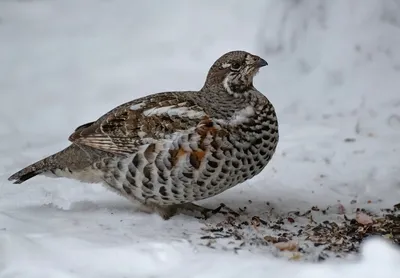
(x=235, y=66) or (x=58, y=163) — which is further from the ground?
(x=235, y=66)

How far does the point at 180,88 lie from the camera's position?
941cm

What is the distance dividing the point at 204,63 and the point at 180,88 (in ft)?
1.62

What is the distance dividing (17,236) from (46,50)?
18.6ft

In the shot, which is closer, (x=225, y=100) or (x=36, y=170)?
(x=225, y=100)

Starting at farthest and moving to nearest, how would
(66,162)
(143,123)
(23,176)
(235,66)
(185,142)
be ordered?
(23,176), (66,162), (235,66), (143,123), (185,142)

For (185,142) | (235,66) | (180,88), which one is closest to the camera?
(185,142)

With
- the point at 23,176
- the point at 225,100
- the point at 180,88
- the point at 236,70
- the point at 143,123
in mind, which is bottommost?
the point at 23,176

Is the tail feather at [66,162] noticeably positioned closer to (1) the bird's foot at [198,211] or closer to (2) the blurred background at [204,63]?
(1) the bird's foot at [198,211]

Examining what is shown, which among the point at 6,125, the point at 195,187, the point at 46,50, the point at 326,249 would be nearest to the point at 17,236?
the point at 195,187

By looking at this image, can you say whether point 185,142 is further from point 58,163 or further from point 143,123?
point 58,163

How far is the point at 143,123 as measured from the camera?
18.7ft

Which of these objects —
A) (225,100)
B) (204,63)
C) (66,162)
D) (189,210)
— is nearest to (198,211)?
(189,210)

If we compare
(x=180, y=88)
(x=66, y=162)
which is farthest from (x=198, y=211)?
(x=180, y=88)

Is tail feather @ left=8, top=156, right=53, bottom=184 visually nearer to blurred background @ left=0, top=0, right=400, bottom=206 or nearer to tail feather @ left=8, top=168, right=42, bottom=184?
tail feather @ left=8, top=168, right=42, bottom=184
